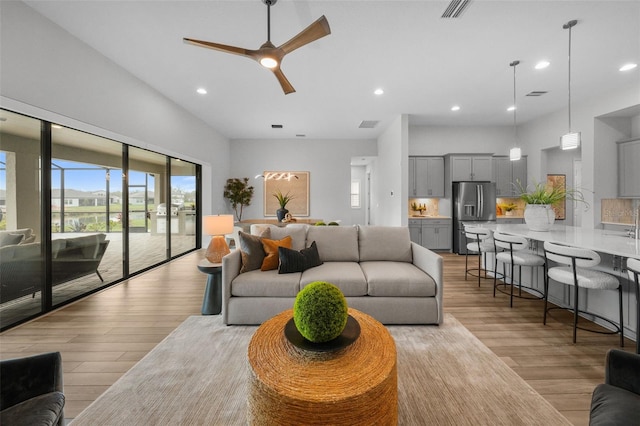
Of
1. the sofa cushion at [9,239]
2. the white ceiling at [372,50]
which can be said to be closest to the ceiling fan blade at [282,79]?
the white ceiling at [372,50]

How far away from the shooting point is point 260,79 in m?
4.10

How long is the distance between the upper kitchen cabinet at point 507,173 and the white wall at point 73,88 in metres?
7.11

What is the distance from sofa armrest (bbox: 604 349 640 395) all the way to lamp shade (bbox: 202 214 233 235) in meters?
2.90

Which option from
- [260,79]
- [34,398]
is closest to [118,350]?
[34,398]

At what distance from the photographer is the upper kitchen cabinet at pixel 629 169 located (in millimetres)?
4602

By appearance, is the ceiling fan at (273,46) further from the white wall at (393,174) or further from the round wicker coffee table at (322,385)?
the white wall at (393,174)

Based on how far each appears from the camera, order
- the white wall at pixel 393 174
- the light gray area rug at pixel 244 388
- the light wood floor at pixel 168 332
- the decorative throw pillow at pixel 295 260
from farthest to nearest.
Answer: the white wall at pixel 393 174 < the decorative throw pillow at pixel 295 260 < the light wood floor at pixel 168 332 < the light gray area rug at pixel 244 388

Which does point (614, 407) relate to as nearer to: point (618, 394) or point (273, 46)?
point (618, 394)

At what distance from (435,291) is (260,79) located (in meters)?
3.73

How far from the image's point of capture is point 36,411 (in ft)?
3.48

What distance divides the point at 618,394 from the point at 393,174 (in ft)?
18.2

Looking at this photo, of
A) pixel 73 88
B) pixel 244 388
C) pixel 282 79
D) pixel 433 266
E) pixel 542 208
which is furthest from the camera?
pixel 542 208

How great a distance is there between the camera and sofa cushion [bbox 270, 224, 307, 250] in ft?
10.6

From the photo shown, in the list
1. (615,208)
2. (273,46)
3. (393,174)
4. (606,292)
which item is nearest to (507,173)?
(615,208)
